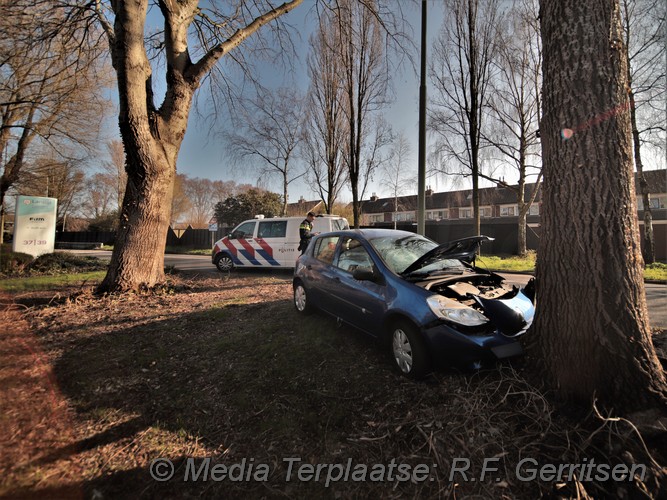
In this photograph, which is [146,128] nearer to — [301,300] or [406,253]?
[301,300]

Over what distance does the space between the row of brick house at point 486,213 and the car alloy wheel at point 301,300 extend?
3.34 metres

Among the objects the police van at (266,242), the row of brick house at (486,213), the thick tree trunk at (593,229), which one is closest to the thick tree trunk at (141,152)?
the police van at (266,242)

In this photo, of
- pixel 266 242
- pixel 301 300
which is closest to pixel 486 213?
pixel 266 242

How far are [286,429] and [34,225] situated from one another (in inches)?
625

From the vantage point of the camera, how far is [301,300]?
517cm

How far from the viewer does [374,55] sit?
503 inches

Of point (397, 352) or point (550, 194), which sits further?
point (397, 352)

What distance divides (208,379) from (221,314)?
2.08 m

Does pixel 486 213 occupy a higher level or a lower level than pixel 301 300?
higher

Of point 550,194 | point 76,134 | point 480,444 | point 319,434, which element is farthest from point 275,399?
point 76,134

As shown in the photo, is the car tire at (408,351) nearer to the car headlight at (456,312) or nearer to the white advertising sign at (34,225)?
the car headlight at (456,312)

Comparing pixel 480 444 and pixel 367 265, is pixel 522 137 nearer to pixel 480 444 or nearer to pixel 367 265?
pixel 367 265

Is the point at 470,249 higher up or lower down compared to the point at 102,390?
higher up

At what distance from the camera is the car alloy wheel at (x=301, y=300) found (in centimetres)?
497
